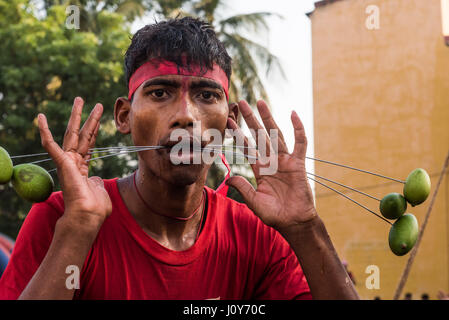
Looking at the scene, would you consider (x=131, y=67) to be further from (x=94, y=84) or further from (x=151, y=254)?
(x=94, y=84)

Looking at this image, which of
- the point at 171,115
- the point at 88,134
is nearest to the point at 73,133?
the point at 88,134

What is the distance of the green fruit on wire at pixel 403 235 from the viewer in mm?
2385

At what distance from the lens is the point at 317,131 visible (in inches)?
575

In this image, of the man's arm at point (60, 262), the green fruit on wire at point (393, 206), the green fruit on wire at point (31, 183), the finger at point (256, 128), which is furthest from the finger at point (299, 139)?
the green fruit on wire at point (31, 183)

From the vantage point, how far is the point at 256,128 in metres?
2.54

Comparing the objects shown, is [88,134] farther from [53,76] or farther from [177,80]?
[53,76]

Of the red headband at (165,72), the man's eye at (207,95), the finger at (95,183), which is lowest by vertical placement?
the finger at (95,183)

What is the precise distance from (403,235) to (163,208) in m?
1.19

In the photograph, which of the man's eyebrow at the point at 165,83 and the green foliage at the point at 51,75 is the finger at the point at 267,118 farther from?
the green foliage at the point at 51,75

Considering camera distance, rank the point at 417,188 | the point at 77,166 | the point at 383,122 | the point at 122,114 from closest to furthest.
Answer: the point at 77,166 → the point at 417,188 → the point at 122,114 → the point at 383,122

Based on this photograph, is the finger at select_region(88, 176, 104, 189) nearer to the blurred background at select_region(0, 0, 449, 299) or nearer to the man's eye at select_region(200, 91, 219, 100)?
the man's eye at select_region(200, 91, 219, 100)

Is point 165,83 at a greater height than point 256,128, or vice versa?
point 165,83

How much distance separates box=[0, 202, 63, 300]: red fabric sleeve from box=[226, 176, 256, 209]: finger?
32.2 inches

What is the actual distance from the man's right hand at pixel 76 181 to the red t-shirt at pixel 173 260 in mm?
319
